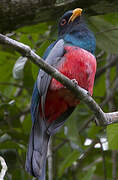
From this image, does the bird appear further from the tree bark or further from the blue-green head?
the tree bark

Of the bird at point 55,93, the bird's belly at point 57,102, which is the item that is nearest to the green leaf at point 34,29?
the bird at point 55,93

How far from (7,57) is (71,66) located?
137cm

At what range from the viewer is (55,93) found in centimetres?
372

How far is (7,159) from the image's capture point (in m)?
3.90

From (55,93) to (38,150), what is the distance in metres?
0.50

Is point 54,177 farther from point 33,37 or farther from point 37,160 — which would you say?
point 33,37

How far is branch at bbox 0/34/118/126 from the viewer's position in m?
2.64

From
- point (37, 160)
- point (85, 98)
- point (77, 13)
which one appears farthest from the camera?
point (77, 13)

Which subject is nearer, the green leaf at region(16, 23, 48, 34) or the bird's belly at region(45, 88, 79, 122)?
the bird's belly at region(45, 88, 79, 122)

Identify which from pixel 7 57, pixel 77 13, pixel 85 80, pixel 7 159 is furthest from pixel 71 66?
pixel 7 57

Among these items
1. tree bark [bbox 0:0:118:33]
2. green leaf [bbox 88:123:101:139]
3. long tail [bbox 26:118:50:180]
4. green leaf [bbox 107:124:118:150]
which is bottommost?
green leaf [bbox 88:123:101:139]

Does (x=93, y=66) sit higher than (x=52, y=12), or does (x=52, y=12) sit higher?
(x=52, y=12)

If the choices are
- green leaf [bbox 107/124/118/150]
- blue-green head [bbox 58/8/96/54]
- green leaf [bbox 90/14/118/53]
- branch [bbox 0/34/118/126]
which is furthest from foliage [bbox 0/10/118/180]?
green leaf [bbox 107/124/118/150]

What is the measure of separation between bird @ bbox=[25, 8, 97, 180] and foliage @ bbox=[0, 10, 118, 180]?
0.81 feet
